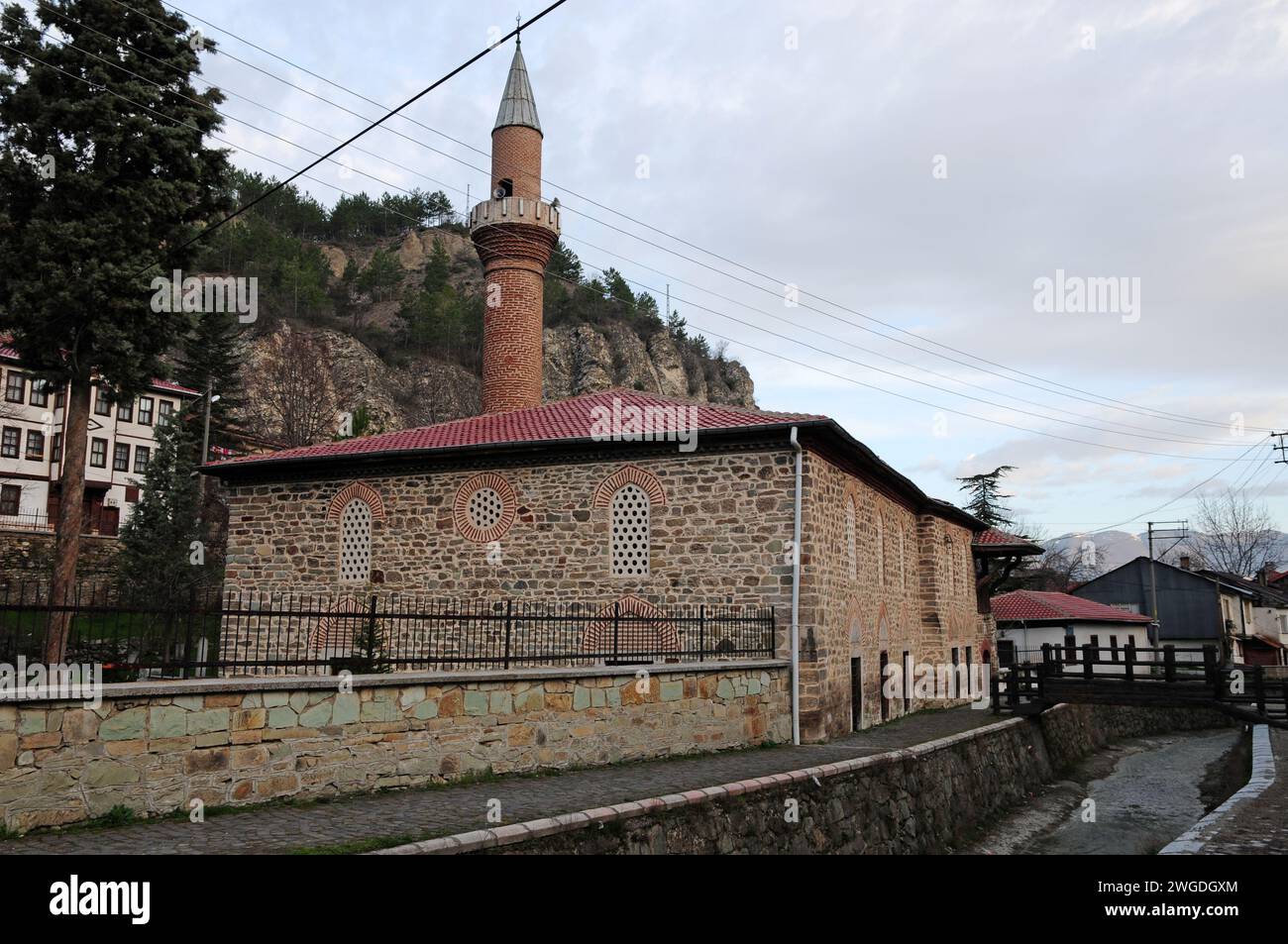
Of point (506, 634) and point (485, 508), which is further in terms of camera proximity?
point (485, 508)

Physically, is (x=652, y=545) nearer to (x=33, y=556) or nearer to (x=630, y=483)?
(x=630, y=483)

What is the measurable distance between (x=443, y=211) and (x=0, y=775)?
96892 millimetres

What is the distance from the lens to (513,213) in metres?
23.5

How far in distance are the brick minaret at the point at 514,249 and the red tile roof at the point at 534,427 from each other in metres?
4.76

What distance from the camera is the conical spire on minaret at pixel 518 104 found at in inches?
965

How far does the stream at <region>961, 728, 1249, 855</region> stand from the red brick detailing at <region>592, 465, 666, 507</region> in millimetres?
7105

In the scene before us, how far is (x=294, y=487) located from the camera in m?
17.8

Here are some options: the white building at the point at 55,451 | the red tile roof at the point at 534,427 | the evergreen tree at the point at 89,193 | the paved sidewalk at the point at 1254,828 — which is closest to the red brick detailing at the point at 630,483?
the red tile roof at the point at 534,427

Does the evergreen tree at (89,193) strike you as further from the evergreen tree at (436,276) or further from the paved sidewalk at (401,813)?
the evergreen tree at (436,276)

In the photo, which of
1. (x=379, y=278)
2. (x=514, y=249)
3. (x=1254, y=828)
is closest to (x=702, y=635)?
(x=1254, y=828)

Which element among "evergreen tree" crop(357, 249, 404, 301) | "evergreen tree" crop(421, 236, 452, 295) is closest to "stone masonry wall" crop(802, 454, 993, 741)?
"evergreen tree" crop(421, 236, 452, 295)

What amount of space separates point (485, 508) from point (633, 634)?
3.81 m

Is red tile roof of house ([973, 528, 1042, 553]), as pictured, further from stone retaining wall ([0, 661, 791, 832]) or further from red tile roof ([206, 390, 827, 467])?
stone retaining wall ([0, 661, 791, 832])
